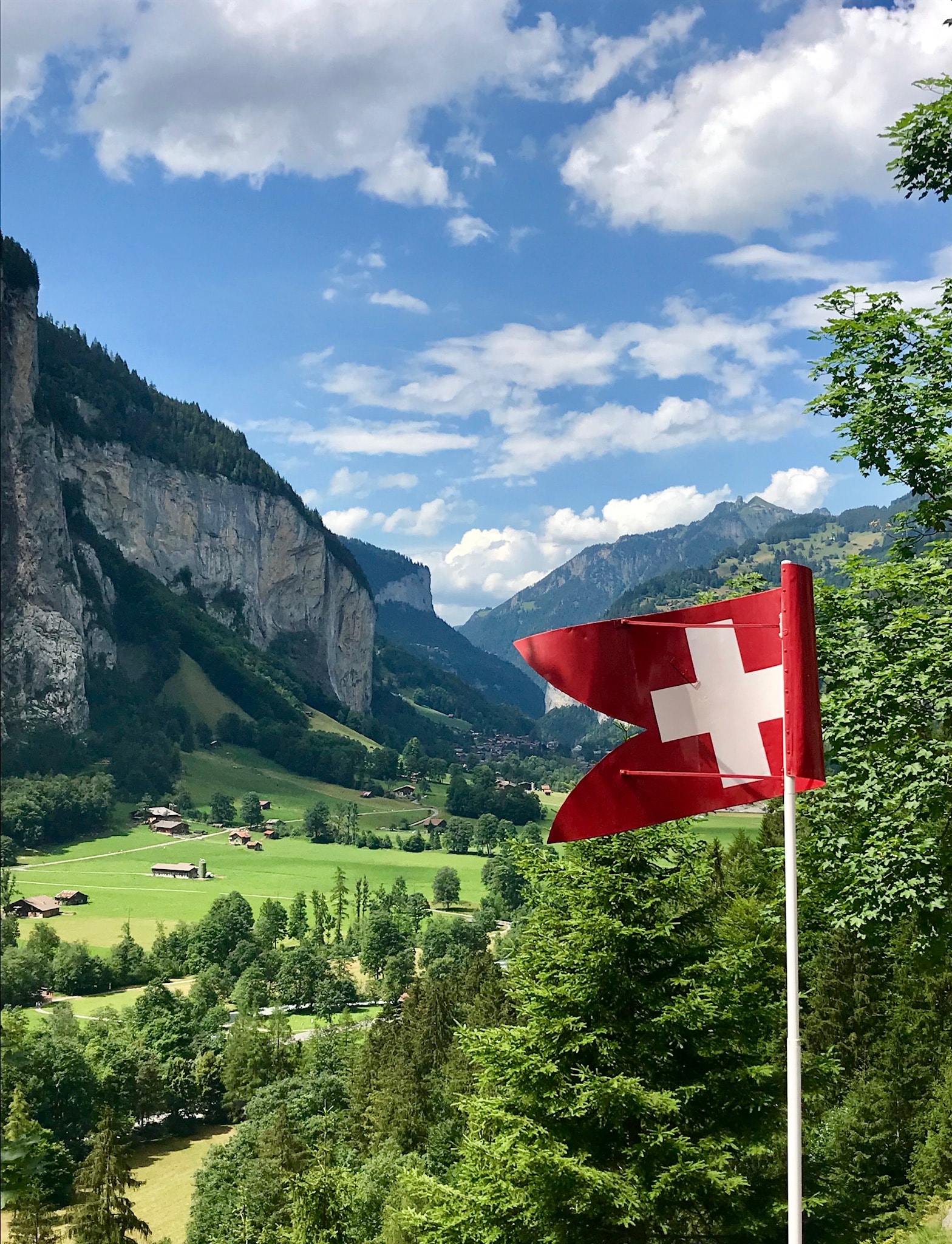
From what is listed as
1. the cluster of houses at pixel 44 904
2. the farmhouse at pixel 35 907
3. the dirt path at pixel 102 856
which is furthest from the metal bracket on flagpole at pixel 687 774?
the dirt path at pixel 102 856

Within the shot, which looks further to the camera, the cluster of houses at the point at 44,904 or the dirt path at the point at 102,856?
the dirt path at the point at 102,856

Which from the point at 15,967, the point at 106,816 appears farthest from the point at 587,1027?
the point at 106,816

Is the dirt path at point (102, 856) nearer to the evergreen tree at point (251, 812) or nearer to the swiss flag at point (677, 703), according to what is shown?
the evergreen tree at point (251, 812)

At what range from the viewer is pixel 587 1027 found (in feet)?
42.4

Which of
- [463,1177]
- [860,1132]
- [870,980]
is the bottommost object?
[860,1132]

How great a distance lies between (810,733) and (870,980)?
2811cm

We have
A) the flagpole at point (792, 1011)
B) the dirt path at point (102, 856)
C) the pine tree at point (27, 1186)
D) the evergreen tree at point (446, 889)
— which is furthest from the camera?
the dirt path at point (102, 856)

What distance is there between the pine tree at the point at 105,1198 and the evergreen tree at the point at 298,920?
67.3 m

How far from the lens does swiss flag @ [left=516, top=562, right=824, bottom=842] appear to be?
7.16 metres

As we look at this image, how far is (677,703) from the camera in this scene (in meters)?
7.35

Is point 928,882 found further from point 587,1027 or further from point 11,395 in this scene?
point 11,395

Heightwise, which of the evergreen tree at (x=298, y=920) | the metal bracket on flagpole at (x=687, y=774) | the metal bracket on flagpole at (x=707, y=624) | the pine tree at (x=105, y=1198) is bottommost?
the evergreen tree at (x=298, y=920)

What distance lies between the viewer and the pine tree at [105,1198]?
3903cm

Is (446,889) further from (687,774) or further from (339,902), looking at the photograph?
(687,774)
